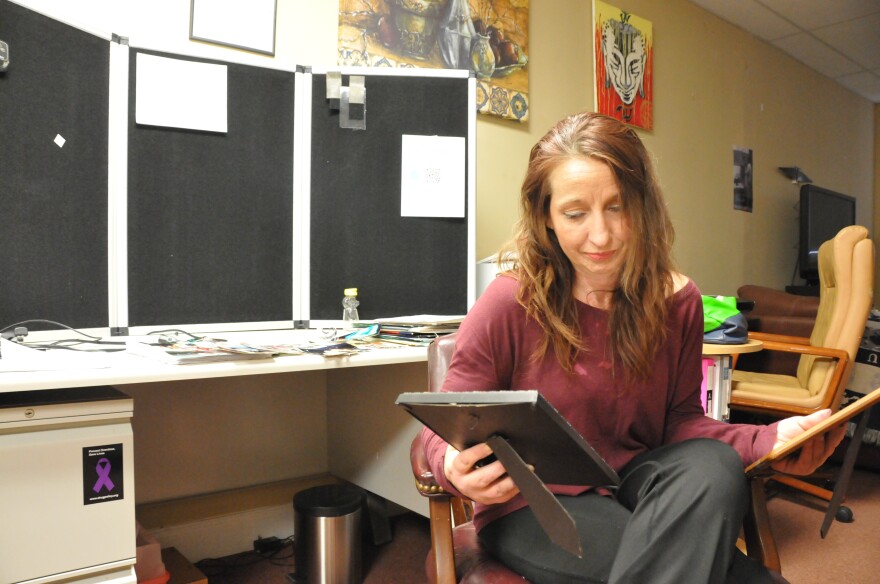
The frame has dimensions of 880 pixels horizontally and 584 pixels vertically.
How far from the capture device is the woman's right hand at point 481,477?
0.82m

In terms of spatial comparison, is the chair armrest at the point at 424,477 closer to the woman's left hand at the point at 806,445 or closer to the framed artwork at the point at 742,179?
the woman's left hand at the point at 806,445

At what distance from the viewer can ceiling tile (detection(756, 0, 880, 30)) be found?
143 inches

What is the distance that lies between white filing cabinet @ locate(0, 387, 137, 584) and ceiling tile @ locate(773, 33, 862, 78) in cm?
436

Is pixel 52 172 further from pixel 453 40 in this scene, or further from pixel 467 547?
pixel 453 40

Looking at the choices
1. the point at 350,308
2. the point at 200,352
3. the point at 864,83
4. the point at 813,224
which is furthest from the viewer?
the point at 864,83

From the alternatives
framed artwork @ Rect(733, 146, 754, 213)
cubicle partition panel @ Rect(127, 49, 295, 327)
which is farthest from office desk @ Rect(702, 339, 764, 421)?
framed artwork @ Rect(733, 146, 754, 213)

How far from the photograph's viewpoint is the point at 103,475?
109 centimetres

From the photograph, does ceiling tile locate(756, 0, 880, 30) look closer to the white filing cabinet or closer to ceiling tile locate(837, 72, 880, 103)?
ceiling tile locate(837, 72, 880, 103)

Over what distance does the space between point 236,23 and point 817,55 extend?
401cm

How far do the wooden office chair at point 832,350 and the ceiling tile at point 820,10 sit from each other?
5.79 feet

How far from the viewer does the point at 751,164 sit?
13.1 ft

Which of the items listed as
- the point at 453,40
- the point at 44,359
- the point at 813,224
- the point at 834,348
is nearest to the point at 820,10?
the point at 813,224

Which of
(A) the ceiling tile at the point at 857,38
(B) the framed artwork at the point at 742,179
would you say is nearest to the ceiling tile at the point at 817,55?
(A) the ceiling tile at the point at 857,38

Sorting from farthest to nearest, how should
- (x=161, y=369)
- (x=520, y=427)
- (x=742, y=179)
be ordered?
(x=742, y=179) < (x=161, y=369) < (x=520, y=427)
